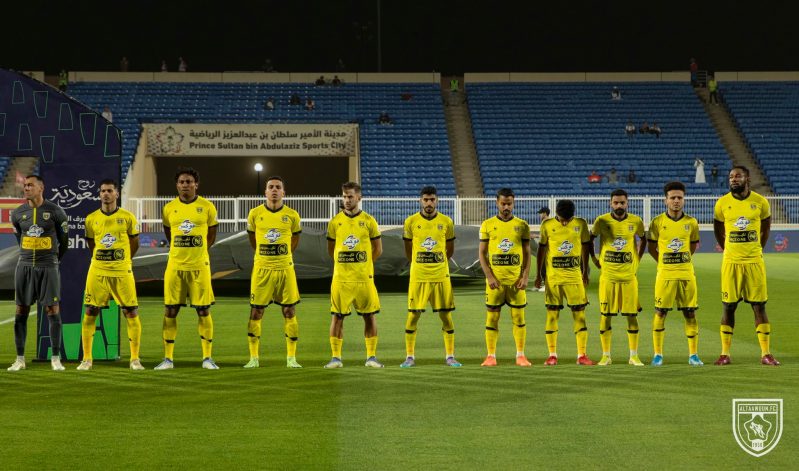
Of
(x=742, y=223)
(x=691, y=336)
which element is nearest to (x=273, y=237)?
(x=691, y=336)

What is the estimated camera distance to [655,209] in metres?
29.2

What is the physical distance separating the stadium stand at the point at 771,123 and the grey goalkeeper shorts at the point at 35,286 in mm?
28392

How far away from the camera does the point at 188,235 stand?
8.49 m

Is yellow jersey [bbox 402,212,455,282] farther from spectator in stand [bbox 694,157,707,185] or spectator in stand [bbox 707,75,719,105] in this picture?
spectator in stand [bbox 707,75,719,105]

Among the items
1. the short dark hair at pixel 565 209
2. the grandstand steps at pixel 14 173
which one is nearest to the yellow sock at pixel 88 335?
the short dark hair at pixel 565 209

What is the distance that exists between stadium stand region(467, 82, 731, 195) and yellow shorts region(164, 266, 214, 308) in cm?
2395

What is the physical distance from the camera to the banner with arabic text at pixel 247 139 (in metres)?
34.0

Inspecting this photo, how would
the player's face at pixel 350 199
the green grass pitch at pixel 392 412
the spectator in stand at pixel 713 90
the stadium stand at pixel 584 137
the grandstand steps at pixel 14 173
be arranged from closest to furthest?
the green grass pitch at pixel 392 412, the player's face at pixel 350 199, the grandstand steps at pixel 14 173, the stadium stand at pixel 584 137, the spectator in stand at pixel 713 90

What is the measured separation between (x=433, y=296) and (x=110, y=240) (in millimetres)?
2942

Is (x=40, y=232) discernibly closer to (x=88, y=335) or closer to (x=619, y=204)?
(x=88, y=335)

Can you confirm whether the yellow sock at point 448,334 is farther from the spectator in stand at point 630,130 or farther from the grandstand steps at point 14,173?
the spectator in stand at point 630,130
